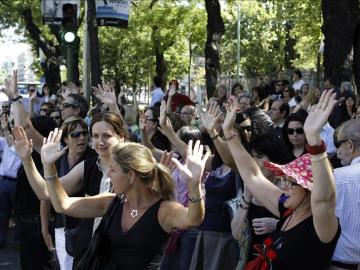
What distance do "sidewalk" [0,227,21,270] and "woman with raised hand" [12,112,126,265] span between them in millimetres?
3291

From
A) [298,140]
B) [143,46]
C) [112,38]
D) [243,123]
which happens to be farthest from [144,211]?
[112,38]

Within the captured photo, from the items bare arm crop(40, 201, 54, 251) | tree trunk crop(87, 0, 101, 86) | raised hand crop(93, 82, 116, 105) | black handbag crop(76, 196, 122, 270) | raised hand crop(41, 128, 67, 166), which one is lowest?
bare arm crop(40, 201, 54, 251)

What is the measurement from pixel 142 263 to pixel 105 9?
1357 cm

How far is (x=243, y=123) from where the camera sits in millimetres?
5648

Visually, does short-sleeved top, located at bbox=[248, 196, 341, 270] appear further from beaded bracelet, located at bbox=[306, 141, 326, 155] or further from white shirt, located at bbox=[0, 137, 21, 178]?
white shirt, located at bbox=[0, 137, 21, 178]

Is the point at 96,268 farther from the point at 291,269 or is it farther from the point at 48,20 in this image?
the point at 48,20

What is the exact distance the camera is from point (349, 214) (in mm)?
4203

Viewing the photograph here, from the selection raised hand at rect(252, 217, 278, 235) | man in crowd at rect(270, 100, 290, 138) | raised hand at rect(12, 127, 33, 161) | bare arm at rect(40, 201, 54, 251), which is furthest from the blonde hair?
man in crowd at rect(270, 100, 290, 138)

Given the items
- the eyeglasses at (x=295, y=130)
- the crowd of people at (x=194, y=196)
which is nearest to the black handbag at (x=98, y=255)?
the crowd of people at (x=194, y=196)

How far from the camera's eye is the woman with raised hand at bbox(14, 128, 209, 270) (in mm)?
3496

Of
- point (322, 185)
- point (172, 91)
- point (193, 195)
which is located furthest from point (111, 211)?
point (172, 91)

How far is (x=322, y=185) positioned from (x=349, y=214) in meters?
1.10

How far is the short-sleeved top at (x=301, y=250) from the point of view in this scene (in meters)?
3.41

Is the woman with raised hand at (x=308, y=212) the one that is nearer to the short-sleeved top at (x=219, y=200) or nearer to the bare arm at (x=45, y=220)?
the short-sleeved top at (x=219, y=200)
